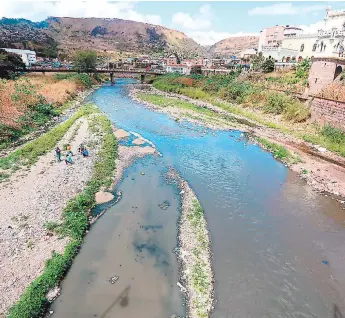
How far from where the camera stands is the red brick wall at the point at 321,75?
41.5m

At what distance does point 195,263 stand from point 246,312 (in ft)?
10.1

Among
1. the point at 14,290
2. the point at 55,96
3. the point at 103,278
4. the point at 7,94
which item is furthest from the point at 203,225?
the point at 55,96

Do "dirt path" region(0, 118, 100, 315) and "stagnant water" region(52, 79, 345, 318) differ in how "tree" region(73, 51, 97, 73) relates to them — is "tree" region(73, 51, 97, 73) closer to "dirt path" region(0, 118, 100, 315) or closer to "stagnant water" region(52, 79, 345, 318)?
"dirt path" region(0, 118, 100, 315)

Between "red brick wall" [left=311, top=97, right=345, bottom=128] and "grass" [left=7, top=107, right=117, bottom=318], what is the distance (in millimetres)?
26277

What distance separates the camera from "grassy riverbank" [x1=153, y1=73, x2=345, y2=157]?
107ft

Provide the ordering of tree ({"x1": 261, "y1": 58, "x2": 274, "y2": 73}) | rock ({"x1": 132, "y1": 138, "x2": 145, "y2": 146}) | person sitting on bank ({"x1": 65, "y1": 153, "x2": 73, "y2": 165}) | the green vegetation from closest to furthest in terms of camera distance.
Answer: person sitting on bank ({"x1": 65, "y1": 153, "x2": 73, "y2": 165}) → the green vegetation → rock ({"x1": 132, "y1": 138, "x2": 145, "y2": 146}) → tree ({"x1": 261, "y1": 58, "x2": 274, "y2": 73})

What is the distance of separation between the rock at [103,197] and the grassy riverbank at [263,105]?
23.5 metres

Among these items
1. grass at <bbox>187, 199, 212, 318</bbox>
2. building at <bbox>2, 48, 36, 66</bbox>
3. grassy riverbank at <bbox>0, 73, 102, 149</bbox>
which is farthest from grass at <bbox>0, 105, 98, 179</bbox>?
building at <bbox>2, 48, 36, 66</bbox>

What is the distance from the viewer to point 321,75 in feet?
141

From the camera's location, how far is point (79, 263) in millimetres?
13281

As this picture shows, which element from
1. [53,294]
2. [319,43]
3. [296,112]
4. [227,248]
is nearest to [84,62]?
[319,43]

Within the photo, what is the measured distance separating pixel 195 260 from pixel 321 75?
133 feet

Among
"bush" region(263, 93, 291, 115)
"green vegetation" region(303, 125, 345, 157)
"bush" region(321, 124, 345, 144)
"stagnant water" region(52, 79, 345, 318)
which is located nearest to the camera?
"stagnant water" region(52, 79, 345, 318)

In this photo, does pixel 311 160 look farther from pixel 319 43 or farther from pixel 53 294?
pixel 319 43
